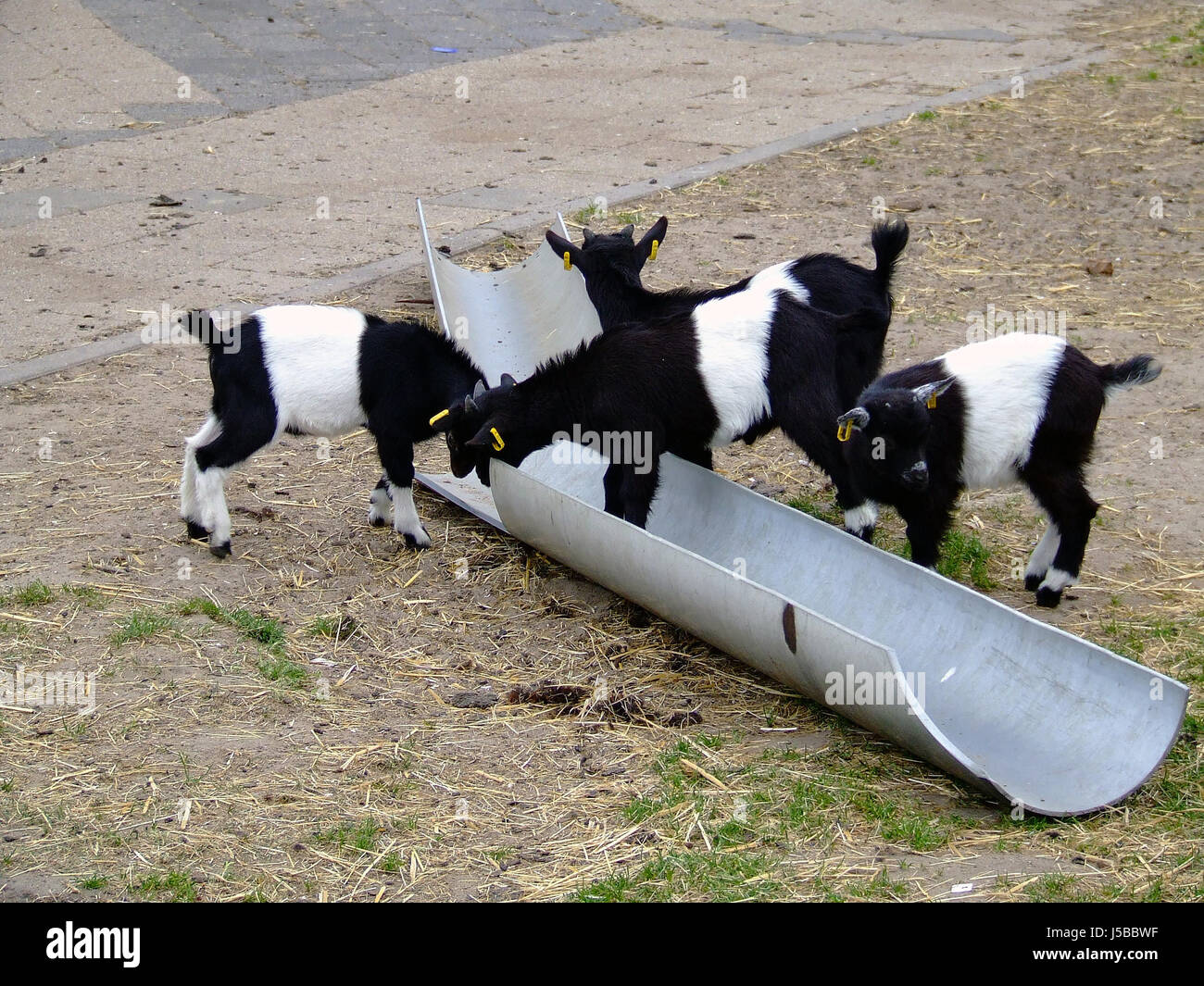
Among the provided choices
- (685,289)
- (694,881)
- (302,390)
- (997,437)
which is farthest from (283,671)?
(685,289)

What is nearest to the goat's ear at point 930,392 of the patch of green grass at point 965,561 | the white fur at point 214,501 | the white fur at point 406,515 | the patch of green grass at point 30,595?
the patch of green grass at point 965,561

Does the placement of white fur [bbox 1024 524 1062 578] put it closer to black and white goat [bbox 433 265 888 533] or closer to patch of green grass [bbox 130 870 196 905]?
black and white goat [bbox 433 265 888 533]

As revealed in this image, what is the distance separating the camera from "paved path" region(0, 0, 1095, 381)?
992cm

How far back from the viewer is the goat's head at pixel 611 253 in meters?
7.62

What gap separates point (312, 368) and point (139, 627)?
1473 millimetres

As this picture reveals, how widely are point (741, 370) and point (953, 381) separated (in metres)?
0.93

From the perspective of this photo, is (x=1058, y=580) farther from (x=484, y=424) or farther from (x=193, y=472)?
(x=193, y=472)

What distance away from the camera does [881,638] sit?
18.6ft

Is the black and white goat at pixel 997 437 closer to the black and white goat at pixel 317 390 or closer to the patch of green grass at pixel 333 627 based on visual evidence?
the black and white goat at pixel 317 390

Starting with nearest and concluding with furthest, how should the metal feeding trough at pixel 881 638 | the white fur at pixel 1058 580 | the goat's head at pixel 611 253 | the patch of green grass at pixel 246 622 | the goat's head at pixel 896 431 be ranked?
the metal feeding trough at pixel 881 638, the goat's head at pixel 896 431, the patch of green grass at pixel 246 622, the white fur at pixel 1058 580, the goat's head at pixel 611 253

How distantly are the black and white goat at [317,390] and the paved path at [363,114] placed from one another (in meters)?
2.56
